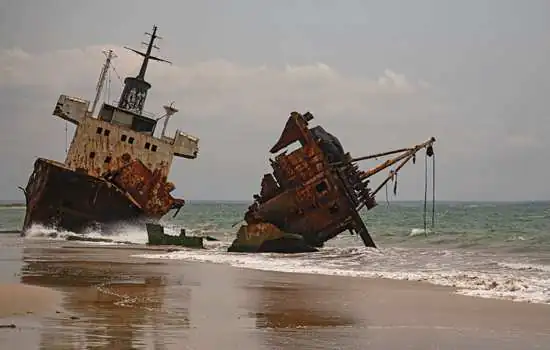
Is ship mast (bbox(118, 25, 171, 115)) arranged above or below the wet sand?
above

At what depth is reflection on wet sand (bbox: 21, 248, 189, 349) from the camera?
6.99 metres

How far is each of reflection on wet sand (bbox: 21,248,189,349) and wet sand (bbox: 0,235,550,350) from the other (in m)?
0.01

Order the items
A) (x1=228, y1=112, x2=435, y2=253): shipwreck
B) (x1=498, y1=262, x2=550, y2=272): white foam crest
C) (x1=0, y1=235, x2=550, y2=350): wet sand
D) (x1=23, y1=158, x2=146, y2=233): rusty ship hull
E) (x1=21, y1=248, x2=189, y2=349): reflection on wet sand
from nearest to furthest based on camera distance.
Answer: (x1=21, y1=248, x2=189, y2=349): reflection on wet sand
(x1=0, y1=235, x2=550, y2=350): wet sand
(x1=498, y1=262, x2=550, y2=272): white foam crest
(x1=228, y1=112, x2=435, y2=253): shipwreck
(x1=23, y1=158, x2=146, y2=233): rusty ship hull

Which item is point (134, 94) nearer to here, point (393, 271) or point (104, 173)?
point (104, 173)

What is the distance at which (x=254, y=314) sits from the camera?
9195mm

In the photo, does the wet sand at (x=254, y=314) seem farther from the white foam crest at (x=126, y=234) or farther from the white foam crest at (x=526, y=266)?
the white foam crest at (x=126, y=234)

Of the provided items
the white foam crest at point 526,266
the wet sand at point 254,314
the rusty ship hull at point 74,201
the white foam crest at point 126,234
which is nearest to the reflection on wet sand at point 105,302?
the wet sand at point 254,314

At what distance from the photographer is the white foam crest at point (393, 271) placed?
1230 centimetres

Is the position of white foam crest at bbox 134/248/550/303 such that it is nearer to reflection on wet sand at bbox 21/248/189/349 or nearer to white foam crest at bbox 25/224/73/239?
reflection on wet sand at bbox 21/248/189/349

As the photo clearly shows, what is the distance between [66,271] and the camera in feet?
46.2

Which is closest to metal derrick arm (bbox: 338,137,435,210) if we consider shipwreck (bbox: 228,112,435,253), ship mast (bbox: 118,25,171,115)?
shipwreck (bbox: 228,112,435,253)

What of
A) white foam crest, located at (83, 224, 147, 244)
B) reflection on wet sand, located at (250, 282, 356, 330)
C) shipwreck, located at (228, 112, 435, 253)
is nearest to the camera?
reflection on wet sand, located at (250, 282, 356, 330)

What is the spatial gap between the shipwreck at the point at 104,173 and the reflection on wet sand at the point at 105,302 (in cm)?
909

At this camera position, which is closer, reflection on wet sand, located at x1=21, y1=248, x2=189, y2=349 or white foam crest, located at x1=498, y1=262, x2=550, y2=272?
reflection on wet sand, located at x1=21, y1=248, x2=189, y2=349
